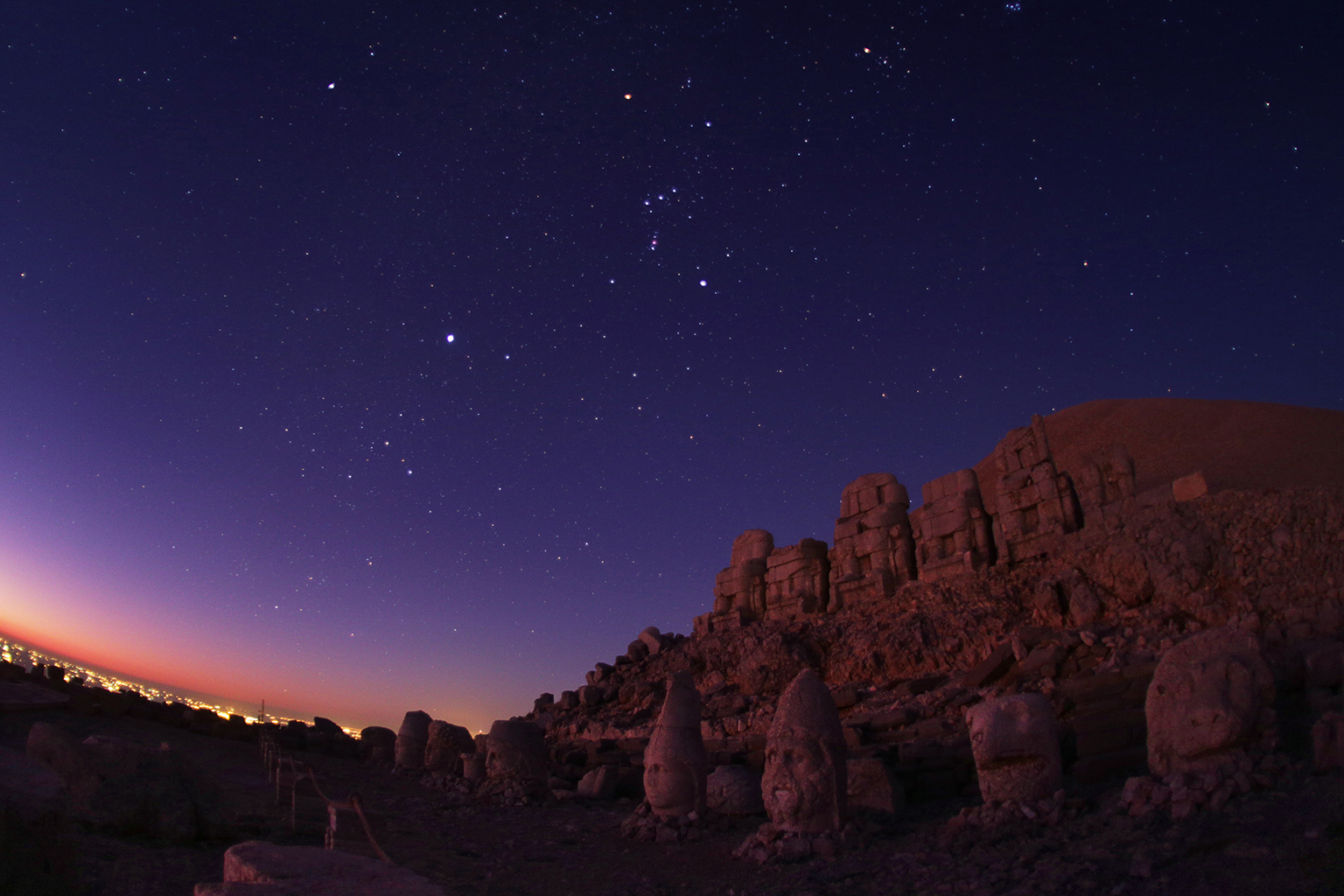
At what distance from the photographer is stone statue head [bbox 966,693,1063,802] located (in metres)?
7.70

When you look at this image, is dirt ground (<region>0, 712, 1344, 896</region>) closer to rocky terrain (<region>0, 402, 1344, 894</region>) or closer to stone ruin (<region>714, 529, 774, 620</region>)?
rocky terrain (<region>0, 402, 1344, 894</region>)

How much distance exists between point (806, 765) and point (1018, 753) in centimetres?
210

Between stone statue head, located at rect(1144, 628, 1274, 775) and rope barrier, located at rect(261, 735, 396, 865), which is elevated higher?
stone statue head, located at rect(1144, 628, 1274, 775)

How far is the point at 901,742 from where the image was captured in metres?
11.9

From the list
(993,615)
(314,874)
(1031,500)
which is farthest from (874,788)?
(1031,500)

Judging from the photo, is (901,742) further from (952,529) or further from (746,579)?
(746,579)

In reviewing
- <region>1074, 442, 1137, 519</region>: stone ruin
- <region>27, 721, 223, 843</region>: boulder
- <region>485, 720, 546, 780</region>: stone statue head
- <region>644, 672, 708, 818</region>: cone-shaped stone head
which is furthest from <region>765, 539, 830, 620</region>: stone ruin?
<region>27, 721, 223, 843</region>: boulder

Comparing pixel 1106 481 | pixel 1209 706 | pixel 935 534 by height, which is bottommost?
pixel 1209 706

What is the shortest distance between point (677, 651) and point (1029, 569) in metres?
9.89

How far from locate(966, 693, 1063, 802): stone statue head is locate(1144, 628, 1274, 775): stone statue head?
0.89 meters

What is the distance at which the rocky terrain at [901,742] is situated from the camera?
20.5 feet

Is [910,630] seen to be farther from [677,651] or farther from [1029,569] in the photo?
[677,651]

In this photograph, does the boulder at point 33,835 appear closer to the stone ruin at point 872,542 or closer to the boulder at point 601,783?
the boulder at point 601,783

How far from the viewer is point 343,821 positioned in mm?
6652
